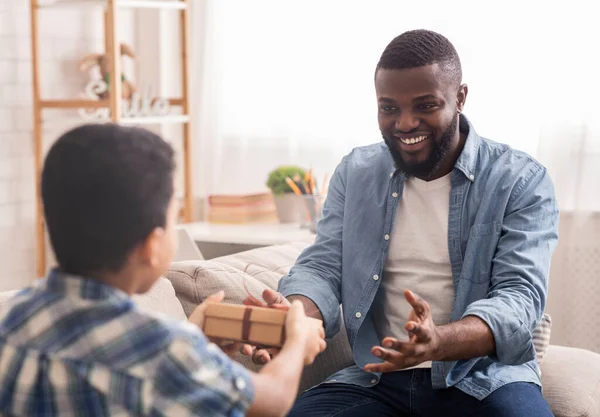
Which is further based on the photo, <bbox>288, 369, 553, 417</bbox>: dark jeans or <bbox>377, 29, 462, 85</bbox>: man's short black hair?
<bbox>377, 29, 462, 85</bbox>: man's short black hair

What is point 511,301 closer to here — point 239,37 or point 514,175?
point 514,175

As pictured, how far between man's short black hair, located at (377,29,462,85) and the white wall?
1.96 meters

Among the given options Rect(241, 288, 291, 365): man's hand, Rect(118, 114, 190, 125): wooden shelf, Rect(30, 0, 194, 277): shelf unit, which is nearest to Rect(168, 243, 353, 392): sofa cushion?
Rect(241, 288, 291, 365): man's hand

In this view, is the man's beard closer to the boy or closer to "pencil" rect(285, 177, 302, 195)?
the boy

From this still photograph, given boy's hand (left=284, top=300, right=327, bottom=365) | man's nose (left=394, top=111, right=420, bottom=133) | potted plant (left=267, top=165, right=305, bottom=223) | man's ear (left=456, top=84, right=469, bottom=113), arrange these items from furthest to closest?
potted plant (left=267, top=165, right=305, bottom=223) < man's ear (left=456, top=84, right=469, bottom=113) < man's nose (left=394, top=111, right=420, bottom=133) < boy's hand (left=284, top=300, right=327, bottom=365)

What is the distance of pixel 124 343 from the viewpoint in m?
1.06

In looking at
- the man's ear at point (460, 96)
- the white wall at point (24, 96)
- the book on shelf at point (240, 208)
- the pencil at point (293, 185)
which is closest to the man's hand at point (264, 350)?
the man's ear at point (460, 96)

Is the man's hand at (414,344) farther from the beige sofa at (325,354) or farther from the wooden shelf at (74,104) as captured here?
the wooden shelf at (74,104)

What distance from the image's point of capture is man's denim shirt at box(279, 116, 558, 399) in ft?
5.90

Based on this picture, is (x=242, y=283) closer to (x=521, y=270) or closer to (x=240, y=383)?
(x=521, y=270)

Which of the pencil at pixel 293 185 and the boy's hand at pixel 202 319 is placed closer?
the boy's hand at pixel 202 319

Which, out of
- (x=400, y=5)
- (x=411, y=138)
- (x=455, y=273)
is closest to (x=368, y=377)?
(x=455, y=273)

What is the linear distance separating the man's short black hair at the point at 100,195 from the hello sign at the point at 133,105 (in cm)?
242

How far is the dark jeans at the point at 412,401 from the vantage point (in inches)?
70.3
